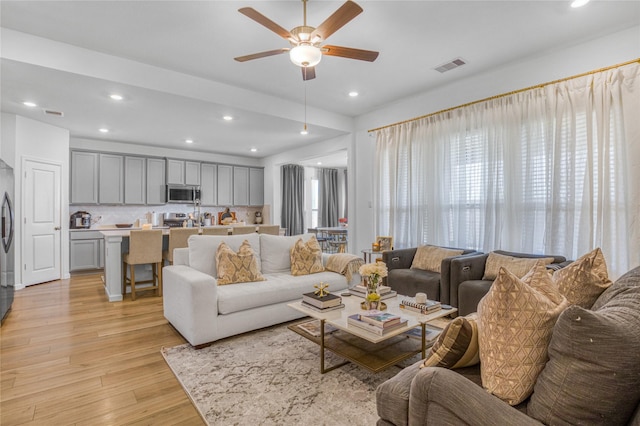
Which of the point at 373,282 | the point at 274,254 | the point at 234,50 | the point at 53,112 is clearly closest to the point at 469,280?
the point at 373,282

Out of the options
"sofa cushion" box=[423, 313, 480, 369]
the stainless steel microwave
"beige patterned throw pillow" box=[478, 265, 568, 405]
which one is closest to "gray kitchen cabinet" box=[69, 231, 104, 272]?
the stainless steel microwave

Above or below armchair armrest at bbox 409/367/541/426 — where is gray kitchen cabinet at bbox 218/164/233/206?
above

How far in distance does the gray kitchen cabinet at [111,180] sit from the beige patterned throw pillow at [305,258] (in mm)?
4881

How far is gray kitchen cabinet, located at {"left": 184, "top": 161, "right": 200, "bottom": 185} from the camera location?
760 centimetres

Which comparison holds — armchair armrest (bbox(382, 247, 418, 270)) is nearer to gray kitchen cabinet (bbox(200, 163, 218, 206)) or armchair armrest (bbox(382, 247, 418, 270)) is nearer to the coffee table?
the coffee table

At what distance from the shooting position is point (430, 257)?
398cm

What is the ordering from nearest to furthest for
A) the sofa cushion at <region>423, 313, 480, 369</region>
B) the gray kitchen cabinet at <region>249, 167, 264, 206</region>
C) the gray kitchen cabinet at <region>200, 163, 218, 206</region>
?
the sofa cushion at <region>423, 313, 480, 369</region> → the gray kitchen cabinet at <region>200, 163, 218, 206</region> → the gray kitchen cabinet at <region>249, 167, 264, 206</region>

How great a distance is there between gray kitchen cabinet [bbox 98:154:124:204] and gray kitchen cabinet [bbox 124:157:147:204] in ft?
0.30

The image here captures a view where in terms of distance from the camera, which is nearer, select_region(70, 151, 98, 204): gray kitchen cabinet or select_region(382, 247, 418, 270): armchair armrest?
select_region(382, 247, 418, 270): armchair armrest

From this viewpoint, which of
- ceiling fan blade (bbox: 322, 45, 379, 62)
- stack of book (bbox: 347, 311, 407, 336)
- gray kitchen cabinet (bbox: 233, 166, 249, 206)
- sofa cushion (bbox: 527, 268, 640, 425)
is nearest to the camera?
sofa cushion (bbox: 527, 268, 640, 425)

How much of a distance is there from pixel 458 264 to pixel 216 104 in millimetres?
3514

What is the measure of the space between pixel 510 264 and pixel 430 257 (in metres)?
0.94

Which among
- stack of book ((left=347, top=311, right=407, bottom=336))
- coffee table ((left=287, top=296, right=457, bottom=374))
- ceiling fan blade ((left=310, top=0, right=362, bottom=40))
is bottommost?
coffee table ((left=287, top=296, right=457, bottom=374))

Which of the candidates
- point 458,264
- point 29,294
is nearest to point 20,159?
point 29,294
